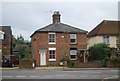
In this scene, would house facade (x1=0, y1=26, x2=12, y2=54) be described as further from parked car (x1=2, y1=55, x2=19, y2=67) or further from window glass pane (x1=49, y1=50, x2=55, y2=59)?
parked car (x1=2, y1=55, x2=19, y2=67)

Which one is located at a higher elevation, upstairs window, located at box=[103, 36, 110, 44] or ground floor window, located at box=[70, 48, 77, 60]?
upstairs window, located at box=[103, 36, 110, 44]

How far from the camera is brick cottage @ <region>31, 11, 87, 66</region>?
1385 inches

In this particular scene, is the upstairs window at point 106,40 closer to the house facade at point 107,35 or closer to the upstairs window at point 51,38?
the house facade at point 107,35

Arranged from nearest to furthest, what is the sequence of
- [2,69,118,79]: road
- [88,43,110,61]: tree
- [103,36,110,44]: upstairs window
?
[2,69,118,79]: road
[88,43,110,61]: tree
[103,36,110,44]: upstairs window

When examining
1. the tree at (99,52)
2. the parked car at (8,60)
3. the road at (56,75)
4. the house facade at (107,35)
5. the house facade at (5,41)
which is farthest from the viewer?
the house facade at (5,41)

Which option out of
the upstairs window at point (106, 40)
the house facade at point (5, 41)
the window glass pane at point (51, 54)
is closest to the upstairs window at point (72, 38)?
the window glass pane at point (51, 54)

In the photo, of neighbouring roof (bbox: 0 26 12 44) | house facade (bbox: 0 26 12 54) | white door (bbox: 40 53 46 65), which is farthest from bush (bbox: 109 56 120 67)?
neighbouring roof (bbox: 0 26 12 44)

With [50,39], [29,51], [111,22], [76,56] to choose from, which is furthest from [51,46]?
[111,22]

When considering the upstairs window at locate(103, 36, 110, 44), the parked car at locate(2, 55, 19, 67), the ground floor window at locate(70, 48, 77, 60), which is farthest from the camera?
the upstairs window at locate(103, 36, 110, 44)

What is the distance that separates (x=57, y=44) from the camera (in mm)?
35625

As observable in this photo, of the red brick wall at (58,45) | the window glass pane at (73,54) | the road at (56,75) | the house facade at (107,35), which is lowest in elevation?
the road at (56,75)

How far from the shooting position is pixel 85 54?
37000 millimetres

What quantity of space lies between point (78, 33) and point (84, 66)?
6.31 m

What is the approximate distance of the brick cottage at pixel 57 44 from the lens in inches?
1385
